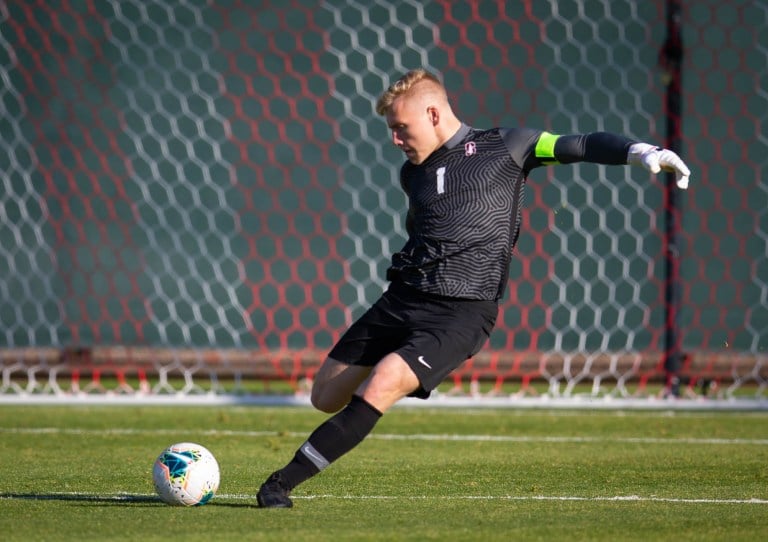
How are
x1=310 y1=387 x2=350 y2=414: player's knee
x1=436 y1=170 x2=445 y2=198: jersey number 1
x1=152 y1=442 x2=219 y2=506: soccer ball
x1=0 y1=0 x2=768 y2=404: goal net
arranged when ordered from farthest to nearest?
1. x1=0 y1=0 x2=768 y2=404: goal net
2. x1=310 y1=387 x2=350 y2=414: player's knee
3. x1=436 y1=170 x2=445 y2=198: jersey number 1
4. x1=152 y1=442 x2=219 y2=506: soccer ball

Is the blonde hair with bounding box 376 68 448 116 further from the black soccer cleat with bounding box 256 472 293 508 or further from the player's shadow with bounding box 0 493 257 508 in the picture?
the player's shadow with bounding box 0 493 257 508

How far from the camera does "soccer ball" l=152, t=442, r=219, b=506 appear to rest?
4.76 m

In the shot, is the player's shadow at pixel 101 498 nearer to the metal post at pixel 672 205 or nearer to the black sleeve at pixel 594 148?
the black sleeve at pixel 594 148

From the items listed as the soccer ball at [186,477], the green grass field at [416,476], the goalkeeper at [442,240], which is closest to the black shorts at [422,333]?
the goalkeeper at [442,240]

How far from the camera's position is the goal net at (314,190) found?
9.91 metres

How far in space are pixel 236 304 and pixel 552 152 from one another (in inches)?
219

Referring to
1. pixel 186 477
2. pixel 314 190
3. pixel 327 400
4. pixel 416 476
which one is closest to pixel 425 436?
pixel 416 476

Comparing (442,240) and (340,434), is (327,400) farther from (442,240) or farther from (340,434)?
(442,240)

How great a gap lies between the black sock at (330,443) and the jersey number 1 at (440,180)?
918mm

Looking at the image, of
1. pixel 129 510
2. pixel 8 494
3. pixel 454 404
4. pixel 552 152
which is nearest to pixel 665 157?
pixel 552 152

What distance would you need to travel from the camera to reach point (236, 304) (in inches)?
406

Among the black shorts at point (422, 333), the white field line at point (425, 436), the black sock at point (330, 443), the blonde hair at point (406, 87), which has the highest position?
the blonde hair at point (406, 87)

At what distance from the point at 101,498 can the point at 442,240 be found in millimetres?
1614

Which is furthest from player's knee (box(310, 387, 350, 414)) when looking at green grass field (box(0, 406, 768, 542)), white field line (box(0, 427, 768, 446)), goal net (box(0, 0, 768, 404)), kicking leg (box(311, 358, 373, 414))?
goal net (box(0, 0, 768, 404))
